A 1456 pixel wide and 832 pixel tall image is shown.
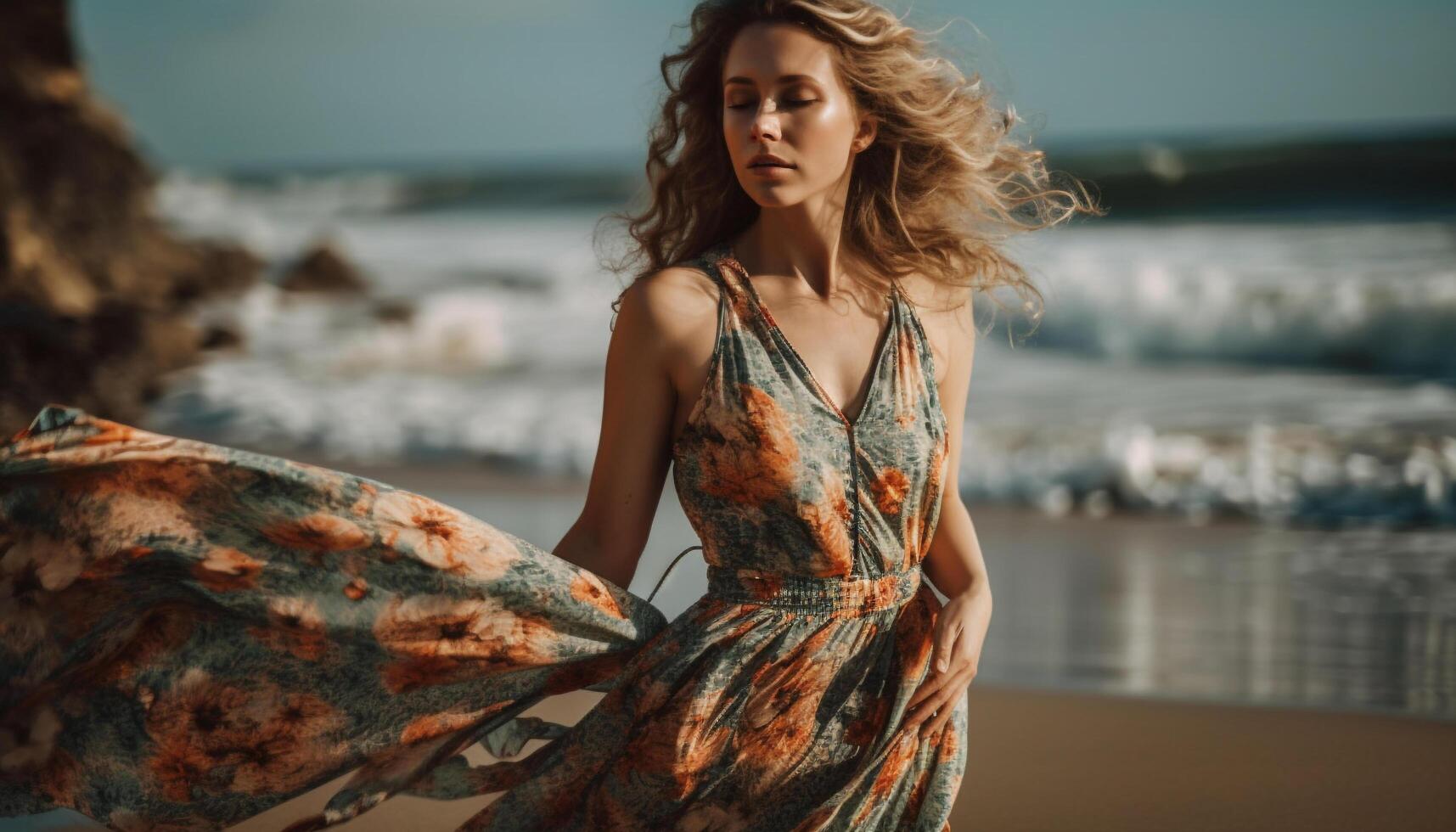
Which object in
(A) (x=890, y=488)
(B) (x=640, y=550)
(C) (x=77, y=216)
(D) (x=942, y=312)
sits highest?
(C) (x=77, y=216)

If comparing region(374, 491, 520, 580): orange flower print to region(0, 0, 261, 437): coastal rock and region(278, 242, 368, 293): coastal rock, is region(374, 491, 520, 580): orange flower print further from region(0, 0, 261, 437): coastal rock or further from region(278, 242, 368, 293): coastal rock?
region(278, 242, 368, 293): coastal rock

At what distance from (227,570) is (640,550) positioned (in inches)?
24.6

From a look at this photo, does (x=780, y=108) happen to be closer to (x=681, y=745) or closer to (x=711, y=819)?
(x=681, y=745)

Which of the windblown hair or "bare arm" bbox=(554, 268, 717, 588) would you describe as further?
the windblown hair

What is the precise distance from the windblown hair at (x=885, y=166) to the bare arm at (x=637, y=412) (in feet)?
0.86

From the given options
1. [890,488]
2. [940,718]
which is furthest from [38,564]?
[940,718]

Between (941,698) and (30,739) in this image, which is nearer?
(30,739)

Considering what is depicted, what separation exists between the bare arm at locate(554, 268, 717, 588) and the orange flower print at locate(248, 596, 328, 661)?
16.0 inches

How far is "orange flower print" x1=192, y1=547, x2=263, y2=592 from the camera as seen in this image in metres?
2.03

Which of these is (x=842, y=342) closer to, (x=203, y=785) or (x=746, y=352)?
(x=746, y=352)

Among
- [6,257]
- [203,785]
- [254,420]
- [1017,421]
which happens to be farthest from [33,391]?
[203,785]

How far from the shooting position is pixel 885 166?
2.60 meters

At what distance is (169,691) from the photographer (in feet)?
6.83

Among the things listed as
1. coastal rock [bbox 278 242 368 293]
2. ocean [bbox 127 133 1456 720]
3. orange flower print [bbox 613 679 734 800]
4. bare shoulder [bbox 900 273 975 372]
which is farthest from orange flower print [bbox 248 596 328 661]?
coastal rock [bbox 278 242 368 293]
